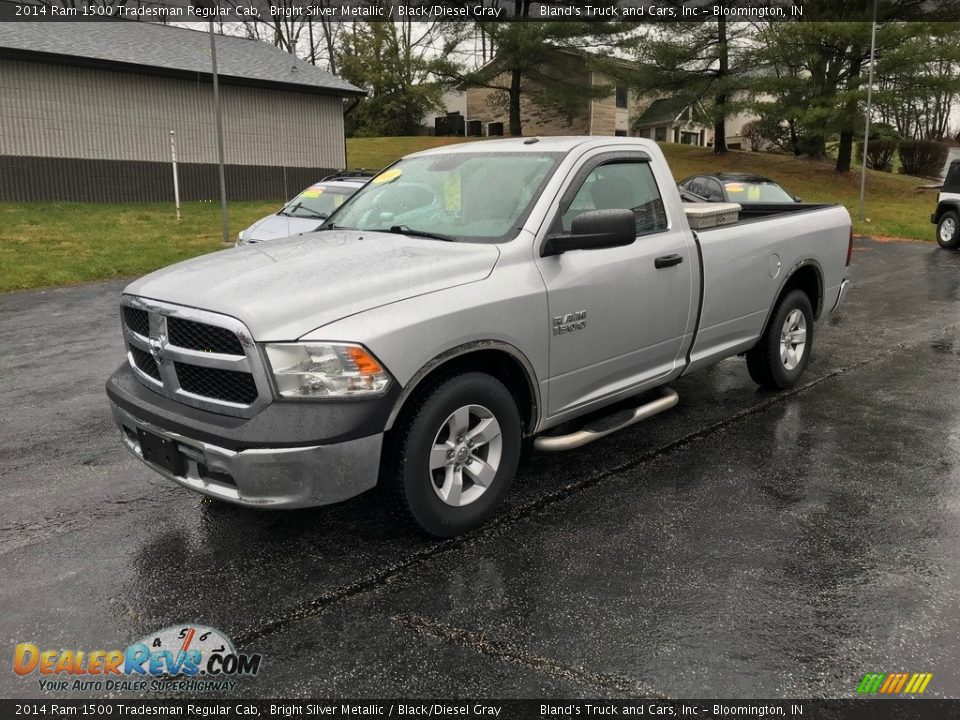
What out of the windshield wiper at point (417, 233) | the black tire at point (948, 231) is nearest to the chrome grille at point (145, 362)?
the windshield wiper at point (417, 233)

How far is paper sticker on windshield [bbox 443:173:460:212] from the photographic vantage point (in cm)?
446

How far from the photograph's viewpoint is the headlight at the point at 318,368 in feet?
10.5

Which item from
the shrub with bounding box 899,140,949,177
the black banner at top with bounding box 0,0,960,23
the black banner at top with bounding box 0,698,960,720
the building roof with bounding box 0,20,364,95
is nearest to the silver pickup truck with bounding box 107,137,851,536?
the black banner at top with bounding box 0,698,960,720

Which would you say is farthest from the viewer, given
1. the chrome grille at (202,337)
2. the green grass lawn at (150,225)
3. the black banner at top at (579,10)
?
the black banner at top at (579,10)

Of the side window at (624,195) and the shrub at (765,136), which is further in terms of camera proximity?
the shrub at (765,136)

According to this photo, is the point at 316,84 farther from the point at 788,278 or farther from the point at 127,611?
the point at 127,611

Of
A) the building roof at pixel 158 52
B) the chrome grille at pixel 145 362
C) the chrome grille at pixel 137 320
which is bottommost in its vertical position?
the chrome grille at pixel 145 362

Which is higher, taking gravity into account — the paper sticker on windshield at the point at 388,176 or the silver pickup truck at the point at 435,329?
the paper sticker on windshield at the point at 388,176

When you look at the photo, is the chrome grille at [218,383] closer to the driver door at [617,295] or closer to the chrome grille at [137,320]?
the chrome grille at [137,320]

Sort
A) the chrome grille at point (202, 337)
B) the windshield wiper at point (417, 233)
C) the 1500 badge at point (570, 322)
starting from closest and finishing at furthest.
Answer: the chrome grille at point (202, 337)
the 1500 badge at point (570, 322)
the windshield wiper at point (417, 233)

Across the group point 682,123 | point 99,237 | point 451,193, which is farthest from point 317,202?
point 682,123

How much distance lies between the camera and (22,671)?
2871 mm

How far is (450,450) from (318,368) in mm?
813

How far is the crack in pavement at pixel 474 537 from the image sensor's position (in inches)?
125
